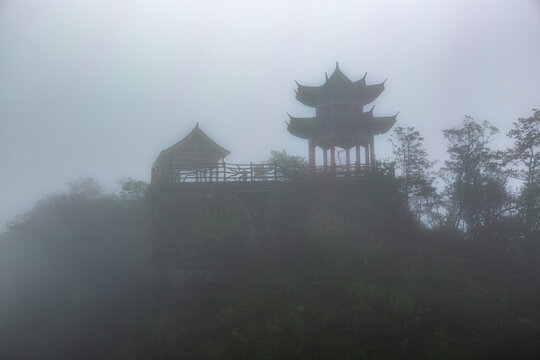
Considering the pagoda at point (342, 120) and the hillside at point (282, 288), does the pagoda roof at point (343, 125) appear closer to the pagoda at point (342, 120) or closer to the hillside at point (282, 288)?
the pagoda at point (342, 120)

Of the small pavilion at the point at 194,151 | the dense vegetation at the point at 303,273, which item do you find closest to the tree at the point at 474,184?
the dense vegetation at the point at 303,273

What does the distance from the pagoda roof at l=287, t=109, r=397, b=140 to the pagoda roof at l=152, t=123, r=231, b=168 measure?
259 inches

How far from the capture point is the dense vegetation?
18.7 metres

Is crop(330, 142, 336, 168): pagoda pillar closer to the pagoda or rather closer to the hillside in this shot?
the pagoda

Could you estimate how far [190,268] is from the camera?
23172mm

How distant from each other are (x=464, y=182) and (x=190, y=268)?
15.7 m

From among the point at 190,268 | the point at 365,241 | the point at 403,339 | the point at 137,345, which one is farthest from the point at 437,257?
the point at 137,345

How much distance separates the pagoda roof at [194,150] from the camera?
32906mm

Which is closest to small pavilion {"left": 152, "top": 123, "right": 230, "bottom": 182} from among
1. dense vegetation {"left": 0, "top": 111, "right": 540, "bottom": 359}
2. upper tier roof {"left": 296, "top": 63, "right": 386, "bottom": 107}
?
dense vegetation {"left": 0, "top": 111, "right": 540, "bottom": 359}

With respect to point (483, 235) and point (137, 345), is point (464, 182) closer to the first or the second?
point (483, 235)

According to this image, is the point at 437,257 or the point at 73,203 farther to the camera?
the point at 73,203

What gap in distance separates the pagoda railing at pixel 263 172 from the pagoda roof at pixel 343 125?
2.66 metres

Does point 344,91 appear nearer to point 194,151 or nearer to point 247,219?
point 247,219

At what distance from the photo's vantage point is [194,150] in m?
33.3
